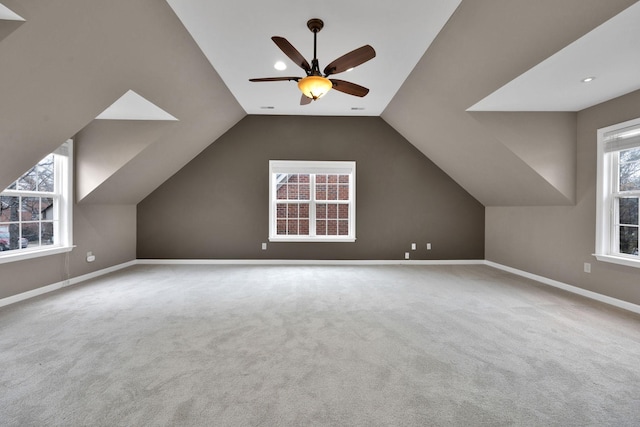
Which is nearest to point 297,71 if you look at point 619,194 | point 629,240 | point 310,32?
point 310,32

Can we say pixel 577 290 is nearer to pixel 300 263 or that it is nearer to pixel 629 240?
pixel 629 240

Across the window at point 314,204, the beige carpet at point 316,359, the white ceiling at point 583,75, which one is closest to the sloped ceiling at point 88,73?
the beige carpet at point 316,359

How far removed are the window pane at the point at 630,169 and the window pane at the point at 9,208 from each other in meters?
7.35

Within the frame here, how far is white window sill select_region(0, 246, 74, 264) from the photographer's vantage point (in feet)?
10.5

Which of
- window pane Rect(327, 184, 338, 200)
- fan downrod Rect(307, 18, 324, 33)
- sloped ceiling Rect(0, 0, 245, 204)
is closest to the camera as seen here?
sloped ceiling Rect(0, 0, 245, 204)

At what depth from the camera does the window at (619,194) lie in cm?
323

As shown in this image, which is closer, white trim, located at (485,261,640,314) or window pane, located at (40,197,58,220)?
white trim, located at (485,261,640,314)

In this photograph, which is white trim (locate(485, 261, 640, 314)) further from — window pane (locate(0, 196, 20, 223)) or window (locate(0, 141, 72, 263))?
window pane (locate(0, 196, 20, 223))

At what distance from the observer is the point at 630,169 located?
3295mm

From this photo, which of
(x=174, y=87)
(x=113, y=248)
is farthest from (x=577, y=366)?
(x=113, y=248)

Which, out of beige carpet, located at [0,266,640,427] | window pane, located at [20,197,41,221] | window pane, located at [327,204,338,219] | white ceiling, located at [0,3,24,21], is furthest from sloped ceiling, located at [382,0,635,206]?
window pane, located at [20,197,41,221]

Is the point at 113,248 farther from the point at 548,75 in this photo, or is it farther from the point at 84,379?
the point at 548,75

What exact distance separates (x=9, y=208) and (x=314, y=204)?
4.27 meters

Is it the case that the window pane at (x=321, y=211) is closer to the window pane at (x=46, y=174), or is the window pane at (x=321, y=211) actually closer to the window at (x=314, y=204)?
the window at (x=314, y=204)
